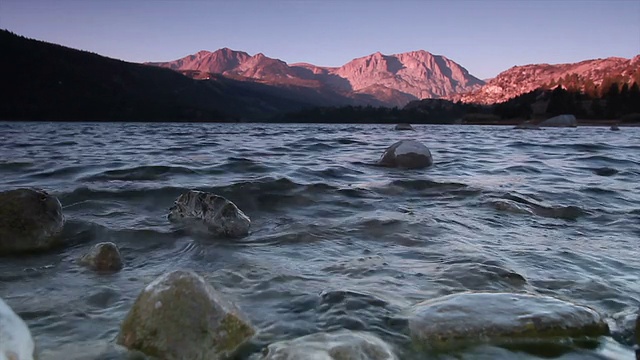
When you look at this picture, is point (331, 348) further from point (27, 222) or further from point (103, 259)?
point (27, 222)

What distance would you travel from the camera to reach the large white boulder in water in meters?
2.20

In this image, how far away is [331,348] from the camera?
97.3 inches

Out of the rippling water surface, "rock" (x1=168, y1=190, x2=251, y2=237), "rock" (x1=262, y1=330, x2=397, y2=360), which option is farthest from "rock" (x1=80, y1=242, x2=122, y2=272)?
"rock" (x1=262, y1=330, x2=397, y2=360)

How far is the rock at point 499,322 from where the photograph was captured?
2.72 m

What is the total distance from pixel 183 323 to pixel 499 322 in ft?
6.25

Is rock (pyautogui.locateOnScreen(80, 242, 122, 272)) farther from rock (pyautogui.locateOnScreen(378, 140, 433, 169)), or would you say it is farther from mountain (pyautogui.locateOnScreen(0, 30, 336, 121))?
mountain (pyautogui.locateOnScreen(0, 30, 336, 121))

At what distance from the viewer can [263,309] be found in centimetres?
318

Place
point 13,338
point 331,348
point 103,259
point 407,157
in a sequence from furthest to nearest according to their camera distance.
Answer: point 407,157 < point 103,259 < point 331,348 < point 13,338

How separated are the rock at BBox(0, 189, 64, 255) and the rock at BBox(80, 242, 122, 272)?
913 millimetres

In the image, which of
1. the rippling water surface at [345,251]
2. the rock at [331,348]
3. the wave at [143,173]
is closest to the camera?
the rock at [331,348]

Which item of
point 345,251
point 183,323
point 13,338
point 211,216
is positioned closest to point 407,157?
point 211,216

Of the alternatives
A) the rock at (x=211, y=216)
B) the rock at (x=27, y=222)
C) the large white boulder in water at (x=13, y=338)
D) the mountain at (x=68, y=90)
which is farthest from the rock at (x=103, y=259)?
the mountain at (x=68, y=90)

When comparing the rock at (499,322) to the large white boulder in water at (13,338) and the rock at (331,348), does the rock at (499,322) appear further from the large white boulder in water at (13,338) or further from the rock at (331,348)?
the large white boulder in water at (13,338)

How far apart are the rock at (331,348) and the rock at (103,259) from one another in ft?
7.26
